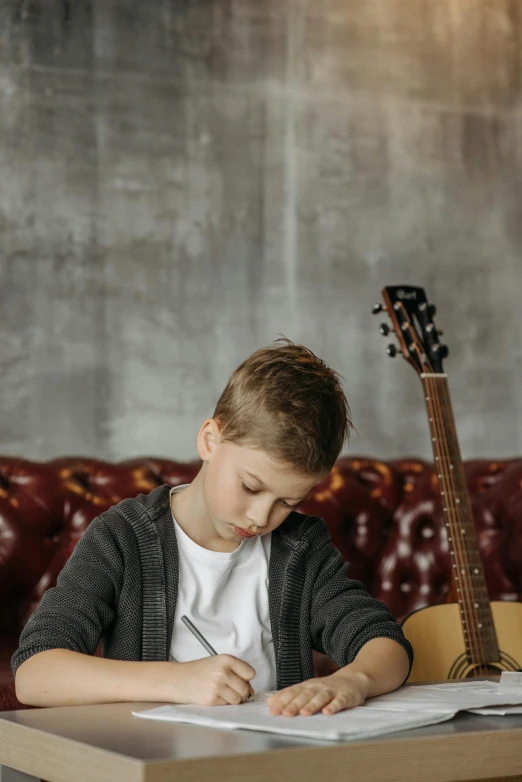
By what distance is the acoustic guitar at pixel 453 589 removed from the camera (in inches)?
89.1

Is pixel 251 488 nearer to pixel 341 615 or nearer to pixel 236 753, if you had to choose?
pixel 341 615

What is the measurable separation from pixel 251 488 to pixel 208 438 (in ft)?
0.47

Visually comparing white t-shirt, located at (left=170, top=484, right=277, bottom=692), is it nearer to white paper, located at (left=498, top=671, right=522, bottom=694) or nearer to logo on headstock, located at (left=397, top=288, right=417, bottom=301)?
white paper, located at (left=498, top=671, right=522, bottom=694)

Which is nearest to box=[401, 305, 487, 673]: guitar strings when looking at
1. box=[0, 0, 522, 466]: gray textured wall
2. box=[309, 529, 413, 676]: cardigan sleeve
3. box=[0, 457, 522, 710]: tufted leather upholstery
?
box=[0, 457, 522, 710]: tufted leather upholstery

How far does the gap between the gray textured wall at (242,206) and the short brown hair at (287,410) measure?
1.64 m

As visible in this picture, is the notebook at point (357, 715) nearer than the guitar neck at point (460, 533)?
Yes

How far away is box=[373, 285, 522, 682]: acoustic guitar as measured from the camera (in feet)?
7.43

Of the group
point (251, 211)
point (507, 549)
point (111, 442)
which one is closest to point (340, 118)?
point (251, 211)

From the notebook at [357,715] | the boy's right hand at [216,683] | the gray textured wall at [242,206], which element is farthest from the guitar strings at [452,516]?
the boy's right hand at [216,683]

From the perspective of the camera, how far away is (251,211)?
338 centimetres

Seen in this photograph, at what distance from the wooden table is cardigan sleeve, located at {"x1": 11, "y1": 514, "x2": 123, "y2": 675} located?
362mm

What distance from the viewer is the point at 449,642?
230 centimetres

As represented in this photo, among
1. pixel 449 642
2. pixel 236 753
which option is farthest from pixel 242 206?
pixel 236 753

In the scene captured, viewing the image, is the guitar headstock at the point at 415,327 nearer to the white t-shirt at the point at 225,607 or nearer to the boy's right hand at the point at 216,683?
the white t-shirt at the point at 225,607
